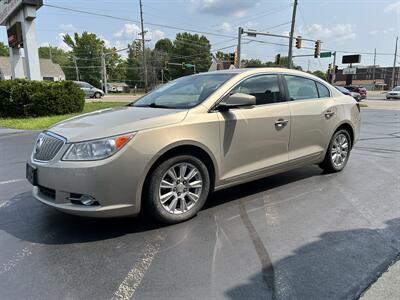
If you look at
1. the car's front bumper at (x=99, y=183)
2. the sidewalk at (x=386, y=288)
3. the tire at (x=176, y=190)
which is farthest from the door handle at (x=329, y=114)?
the car's front bumper at (x=99, y=183)

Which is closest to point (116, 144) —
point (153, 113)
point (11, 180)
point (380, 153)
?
point (153, 113)

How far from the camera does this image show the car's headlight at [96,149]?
130 inches

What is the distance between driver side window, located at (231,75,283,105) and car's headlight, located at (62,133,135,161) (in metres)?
1.65

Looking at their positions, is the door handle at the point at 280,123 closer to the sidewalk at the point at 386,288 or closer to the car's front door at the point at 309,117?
the car's front door at the point at 309,117

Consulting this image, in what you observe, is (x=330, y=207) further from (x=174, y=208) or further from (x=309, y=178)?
(x=174, y=208)

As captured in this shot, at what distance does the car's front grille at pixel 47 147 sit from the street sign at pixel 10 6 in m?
16.4

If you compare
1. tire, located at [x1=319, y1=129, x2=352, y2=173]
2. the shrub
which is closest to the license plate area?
tire, located at [x1=319, y1=129, x2=352, y2=173]

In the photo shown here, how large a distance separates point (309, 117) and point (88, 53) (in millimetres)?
88972

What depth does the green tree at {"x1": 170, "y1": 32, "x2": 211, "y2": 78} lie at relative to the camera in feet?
328

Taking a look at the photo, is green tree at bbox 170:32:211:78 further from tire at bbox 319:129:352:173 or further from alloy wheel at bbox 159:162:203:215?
alloy wheel at bbox 159:162:203:215

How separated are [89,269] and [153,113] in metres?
1.72

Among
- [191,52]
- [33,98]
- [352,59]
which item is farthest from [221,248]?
[191,52]

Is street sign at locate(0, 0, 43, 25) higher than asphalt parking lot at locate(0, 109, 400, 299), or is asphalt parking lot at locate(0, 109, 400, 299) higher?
street sign at locate(0, 0, 43, 25)

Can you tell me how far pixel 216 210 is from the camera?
14.0ft
